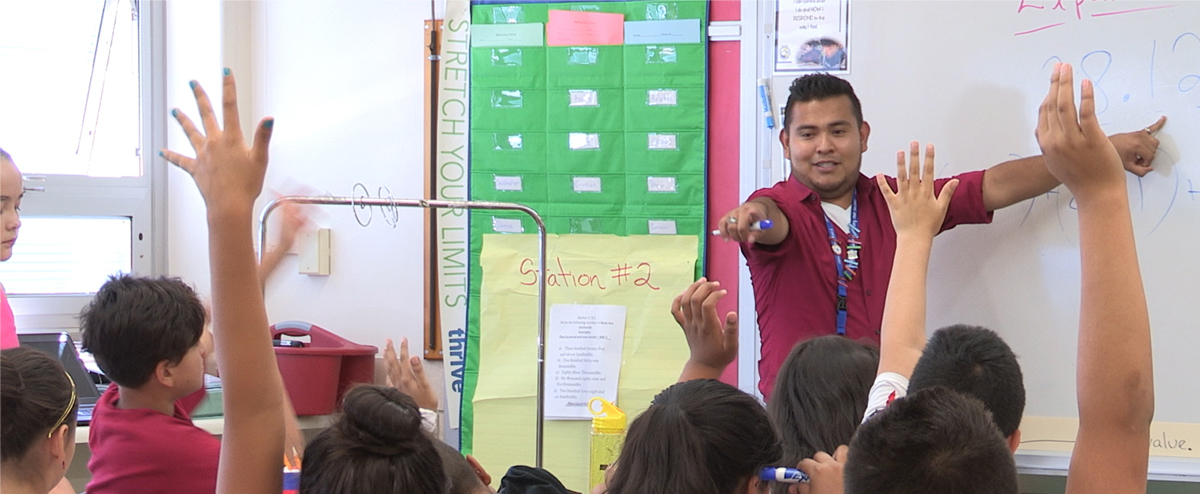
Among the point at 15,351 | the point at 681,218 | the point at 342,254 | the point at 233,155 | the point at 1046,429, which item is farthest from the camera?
the point at 342,254

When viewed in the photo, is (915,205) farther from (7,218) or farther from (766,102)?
(7,218)

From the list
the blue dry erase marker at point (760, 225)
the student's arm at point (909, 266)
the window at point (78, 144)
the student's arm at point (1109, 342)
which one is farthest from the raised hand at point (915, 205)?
the window at point (78, 144)

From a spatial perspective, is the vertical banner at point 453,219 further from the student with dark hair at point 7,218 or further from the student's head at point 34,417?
the student's head at point 34,417

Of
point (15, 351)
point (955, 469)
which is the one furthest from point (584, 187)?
point (955, 469)

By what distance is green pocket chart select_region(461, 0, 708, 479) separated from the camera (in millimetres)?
3104

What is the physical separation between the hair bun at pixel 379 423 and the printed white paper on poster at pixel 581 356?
1913 mm

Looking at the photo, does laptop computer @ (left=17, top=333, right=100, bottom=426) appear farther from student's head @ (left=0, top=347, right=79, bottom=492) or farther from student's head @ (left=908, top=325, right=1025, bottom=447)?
student's head @ (left=908, top=325, right=1025, bottom=447)

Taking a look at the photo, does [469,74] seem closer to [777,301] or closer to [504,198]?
[504,198]

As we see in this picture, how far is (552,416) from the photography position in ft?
10.4

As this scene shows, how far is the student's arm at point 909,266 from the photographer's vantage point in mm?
1417

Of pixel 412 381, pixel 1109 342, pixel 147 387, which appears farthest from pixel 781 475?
pixel 147 387

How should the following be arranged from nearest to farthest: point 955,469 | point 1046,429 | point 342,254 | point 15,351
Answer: point 955,469 → point 15,351 → point 1046,429 → point 342,254

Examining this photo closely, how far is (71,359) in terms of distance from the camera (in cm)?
292

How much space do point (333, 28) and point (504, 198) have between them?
89 centimetres
